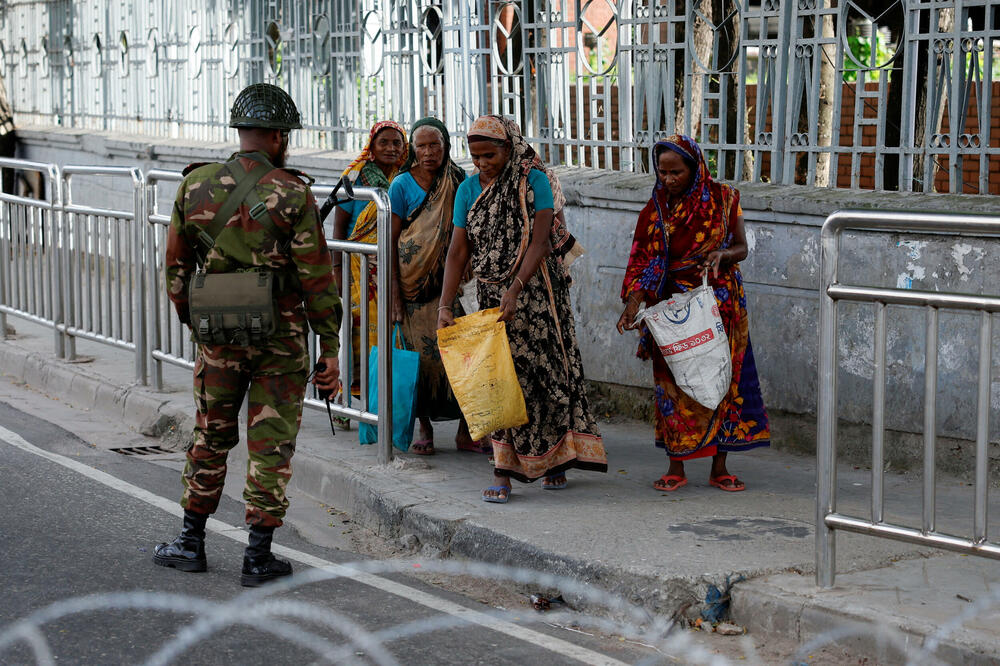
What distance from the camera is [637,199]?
7.51 metres

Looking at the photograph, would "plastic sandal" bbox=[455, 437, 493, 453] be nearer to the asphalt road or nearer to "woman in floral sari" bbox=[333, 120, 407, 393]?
"woman in floral sari" bbox=[333, 120, 407, 393]

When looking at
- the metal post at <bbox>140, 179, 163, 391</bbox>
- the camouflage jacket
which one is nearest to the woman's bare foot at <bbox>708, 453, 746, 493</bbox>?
the camouflage jacket

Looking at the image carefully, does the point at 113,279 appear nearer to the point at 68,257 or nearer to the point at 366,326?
the point at 68,257

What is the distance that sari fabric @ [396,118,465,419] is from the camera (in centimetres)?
661

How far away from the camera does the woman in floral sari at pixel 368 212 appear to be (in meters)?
6.82

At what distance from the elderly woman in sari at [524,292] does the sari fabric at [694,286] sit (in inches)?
14.2

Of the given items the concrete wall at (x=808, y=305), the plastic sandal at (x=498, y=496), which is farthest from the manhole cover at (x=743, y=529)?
the concrete wall at (x=808, y=305)

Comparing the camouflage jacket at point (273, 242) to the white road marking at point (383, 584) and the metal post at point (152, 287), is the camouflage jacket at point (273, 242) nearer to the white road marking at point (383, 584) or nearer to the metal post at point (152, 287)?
the white road marking at point (383, 584)

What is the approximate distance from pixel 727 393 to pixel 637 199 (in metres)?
1.80

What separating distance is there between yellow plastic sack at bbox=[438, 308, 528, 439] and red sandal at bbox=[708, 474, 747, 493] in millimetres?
1004

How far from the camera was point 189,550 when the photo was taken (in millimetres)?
5133

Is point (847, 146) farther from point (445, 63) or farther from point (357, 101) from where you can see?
point (357, 101)

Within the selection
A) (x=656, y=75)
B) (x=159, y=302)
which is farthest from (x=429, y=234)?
(x=159, y=302)

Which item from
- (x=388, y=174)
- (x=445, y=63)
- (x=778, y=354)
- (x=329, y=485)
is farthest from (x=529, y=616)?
(x=445, y=63)
